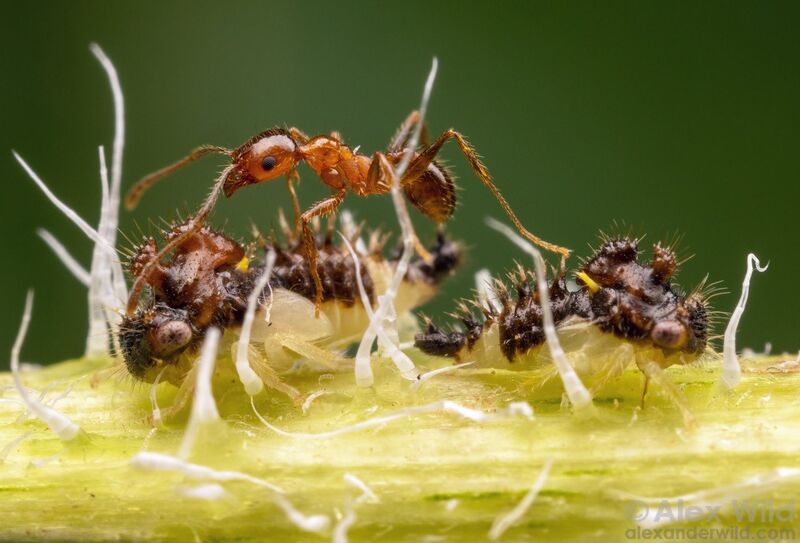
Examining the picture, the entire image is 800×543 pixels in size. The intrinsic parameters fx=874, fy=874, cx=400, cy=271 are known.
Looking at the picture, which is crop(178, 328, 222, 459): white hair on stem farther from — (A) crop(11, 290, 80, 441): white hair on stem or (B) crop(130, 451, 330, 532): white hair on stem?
(A) crop(11, 290, 80, 441): white hair on stem

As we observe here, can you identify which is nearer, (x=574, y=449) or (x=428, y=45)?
(x=574, y=449)

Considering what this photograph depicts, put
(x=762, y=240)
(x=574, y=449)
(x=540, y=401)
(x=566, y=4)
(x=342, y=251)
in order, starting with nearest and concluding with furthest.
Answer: (x=574, y=449), (x=540, y=401), (x=342, y=251), (x=762, y=240), (x=566, y=4)

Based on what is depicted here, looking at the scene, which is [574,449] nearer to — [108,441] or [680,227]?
[108,441]

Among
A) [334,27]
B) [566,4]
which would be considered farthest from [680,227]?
[334,27]

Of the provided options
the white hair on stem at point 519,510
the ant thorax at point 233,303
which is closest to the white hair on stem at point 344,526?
the white hair on stem at point 519,510

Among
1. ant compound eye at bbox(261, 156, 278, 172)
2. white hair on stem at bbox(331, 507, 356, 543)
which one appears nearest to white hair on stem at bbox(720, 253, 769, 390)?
white hair on stem at bbox(331, 507, 356, 543)

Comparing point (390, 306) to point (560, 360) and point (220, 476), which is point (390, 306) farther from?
point (220, 476)

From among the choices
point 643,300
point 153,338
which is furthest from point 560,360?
point 153,338
